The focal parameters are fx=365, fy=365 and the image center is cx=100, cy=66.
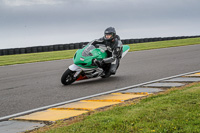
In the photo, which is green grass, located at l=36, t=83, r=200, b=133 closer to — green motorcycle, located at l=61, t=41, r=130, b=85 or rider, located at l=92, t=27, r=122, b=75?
green motorcycle, located at l=61, t=41, r=130, b=85

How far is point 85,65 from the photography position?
9922 millimetres

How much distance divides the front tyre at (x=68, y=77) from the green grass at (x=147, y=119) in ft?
12.7

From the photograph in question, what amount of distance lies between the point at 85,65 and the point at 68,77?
0.56m

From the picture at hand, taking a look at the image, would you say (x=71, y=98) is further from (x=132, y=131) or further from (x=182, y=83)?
(x=132, y=131)

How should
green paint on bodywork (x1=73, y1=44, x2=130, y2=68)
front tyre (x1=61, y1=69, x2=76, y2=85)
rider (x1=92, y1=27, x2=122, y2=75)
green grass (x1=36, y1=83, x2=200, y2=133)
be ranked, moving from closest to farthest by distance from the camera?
green grass (x1=36, y1=83, x2=200, y2=133) < front tyre (x1=61, y1=69, x2=76, y2=85) < green paint on bodywork (x1=73, y1=44, x2=130, y2=68) < rider (x1=92, y1=27, x2=122, y2=75)

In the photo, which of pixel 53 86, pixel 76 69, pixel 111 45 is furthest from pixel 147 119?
pixel 111 45

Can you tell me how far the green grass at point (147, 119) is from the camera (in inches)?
183

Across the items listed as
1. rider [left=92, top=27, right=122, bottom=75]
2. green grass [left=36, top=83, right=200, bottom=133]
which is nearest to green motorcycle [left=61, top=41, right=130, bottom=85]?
rider [left=92, top=27, right=122, bottom=75]

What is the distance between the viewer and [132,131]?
4.61 m

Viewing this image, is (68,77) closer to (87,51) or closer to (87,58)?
(87,58)

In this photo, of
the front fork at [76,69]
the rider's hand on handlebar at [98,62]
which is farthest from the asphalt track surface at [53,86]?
the rider's hand on handlebar at [98,62]

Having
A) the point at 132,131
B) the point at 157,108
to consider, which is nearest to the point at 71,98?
the point at 157,108

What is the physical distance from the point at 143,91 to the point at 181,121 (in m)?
3.33

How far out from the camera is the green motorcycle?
9.83 metres
